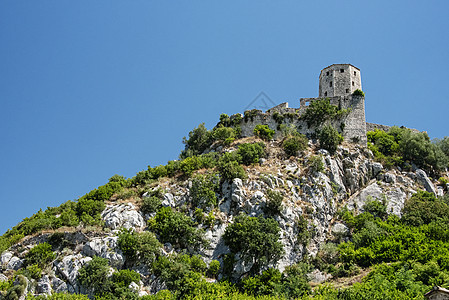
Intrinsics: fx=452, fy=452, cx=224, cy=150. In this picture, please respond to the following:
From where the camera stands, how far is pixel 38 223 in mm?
34750

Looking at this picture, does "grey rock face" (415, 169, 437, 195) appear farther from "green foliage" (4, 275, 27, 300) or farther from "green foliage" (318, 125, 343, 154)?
"green foliage" (4, 275, 27, 300)

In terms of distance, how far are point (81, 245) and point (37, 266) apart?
128 inches

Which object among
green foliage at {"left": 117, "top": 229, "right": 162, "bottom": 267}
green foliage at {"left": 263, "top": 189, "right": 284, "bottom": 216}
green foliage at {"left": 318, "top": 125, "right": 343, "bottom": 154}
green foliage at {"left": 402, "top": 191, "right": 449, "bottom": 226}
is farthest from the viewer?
green foliage at {"left": 318, "top": 125, "right": 343, "bottom": 154}

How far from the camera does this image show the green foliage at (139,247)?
32.4 meters

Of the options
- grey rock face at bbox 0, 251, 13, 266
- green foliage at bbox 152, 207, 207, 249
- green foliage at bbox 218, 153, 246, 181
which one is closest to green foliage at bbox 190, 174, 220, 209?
green foliage at bbox 218, 153, 246, 181

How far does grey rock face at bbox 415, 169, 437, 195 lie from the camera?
44.5 metres

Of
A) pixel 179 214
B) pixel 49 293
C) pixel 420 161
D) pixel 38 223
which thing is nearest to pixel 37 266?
pixel 49 293

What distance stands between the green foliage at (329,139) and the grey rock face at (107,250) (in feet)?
75.4

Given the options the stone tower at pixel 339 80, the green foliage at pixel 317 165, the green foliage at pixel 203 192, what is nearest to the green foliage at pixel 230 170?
the green foliage at pixel 203 192

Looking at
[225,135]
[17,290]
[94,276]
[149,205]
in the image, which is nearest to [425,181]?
[225,135]

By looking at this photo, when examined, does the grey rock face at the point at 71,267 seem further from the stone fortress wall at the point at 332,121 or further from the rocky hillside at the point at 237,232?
the stone fortress wall at the point at 332,121

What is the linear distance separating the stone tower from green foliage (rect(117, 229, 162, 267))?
2933 cm

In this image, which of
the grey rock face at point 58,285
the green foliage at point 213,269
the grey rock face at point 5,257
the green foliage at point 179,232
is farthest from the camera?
the green foliage at point 179,232

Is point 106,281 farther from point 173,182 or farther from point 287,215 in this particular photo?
point 287,215
